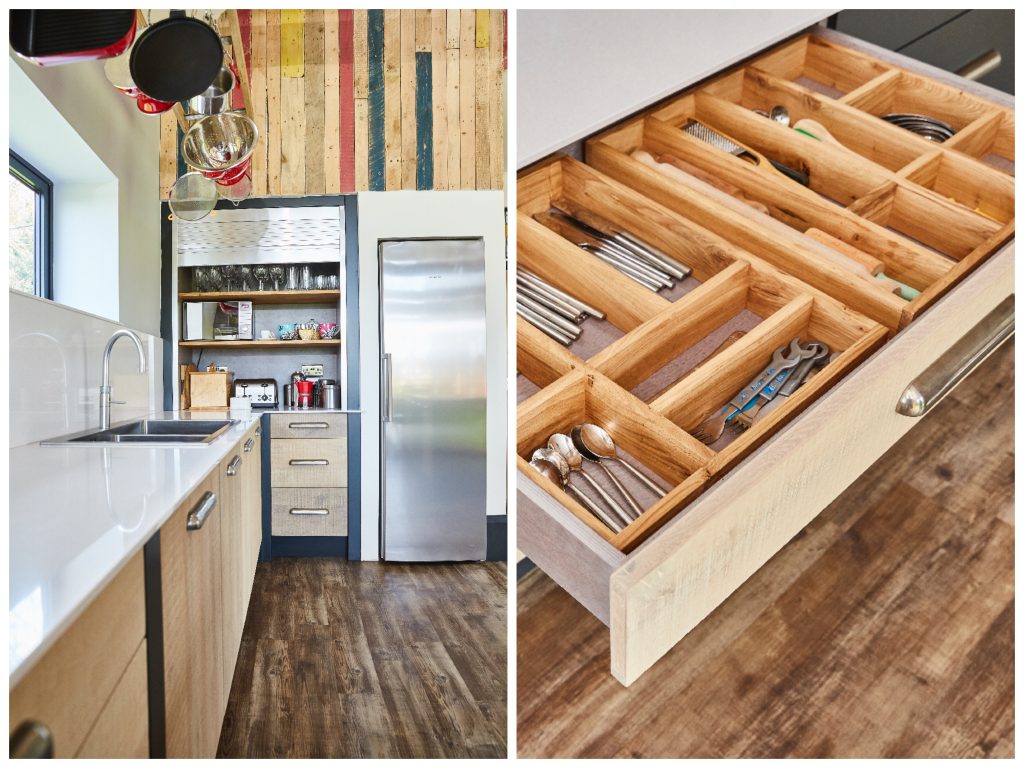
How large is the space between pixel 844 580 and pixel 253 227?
323cm

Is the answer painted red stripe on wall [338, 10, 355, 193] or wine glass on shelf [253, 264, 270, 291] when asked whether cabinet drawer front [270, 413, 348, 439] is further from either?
painted red stripe on wall [338, 10, 355, 193]

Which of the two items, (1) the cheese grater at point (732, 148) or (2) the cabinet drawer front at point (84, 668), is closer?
(2) the cabinet drawer front at point (84, 668)

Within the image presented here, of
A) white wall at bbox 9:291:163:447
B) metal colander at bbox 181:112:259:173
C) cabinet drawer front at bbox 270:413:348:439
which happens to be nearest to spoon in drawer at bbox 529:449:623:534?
white wall at bbox 9:291:163:447

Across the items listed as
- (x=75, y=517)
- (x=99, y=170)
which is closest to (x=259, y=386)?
(x=99, y=170)

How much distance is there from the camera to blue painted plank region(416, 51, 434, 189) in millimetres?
3609

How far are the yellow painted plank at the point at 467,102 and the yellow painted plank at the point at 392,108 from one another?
1.01 ft

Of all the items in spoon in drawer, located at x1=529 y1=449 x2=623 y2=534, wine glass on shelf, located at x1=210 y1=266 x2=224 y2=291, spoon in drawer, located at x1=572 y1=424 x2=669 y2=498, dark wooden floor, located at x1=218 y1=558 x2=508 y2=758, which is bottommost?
dark wooden floor, located at x1=218 y1=558 x2=508 y2=758

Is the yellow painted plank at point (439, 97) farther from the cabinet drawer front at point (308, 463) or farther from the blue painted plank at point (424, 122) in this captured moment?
the cabinet drawer front at point (308, 463)

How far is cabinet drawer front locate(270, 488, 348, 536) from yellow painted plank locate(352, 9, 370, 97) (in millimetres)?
1957

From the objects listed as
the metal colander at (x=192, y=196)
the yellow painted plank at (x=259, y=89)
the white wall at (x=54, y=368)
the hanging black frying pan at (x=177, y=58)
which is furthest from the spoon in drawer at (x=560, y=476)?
the yellow painted plank at (x=259, y=89)

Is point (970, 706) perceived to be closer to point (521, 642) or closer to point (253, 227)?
point (521, 642)

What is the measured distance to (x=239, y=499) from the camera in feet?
6.75

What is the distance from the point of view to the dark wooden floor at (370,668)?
5.72 ft

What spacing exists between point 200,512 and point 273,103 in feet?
9.65
